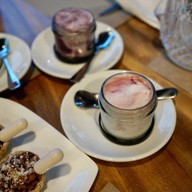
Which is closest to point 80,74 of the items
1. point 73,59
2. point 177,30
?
point 73,59

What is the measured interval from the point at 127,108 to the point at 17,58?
38 cm

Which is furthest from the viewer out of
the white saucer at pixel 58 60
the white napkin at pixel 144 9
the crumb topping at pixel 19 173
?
the white napkin at pixel 144 9

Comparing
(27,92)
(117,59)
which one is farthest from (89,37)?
(27,92)

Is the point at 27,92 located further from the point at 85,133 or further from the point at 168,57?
the point at 168,57

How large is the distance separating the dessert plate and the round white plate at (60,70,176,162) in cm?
2

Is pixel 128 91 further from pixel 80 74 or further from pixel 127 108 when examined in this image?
pixel 80 74

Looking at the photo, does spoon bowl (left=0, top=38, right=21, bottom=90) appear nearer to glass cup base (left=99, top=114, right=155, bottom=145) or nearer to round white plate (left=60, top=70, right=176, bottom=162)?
round white plate (left=60, top=70, right=176, bottom=162)

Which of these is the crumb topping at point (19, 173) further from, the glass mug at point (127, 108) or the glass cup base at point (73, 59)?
the glass cup base at point (73, 59)

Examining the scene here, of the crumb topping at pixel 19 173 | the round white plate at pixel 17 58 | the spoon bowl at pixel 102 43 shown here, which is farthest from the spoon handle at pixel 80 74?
the crumb topping at pixel 19 173

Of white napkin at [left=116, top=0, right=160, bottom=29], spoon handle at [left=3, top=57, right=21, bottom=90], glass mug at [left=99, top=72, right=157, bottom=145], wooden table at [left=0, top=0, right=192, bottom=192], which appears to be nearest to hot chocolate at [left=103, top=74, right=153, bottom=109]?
glass mug at [left=99, top=72, right=157, bottom=145]

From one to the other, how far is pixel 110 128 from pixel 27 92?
0.25 metres

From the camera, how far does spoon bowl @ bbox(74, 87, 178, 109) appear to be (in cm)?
67

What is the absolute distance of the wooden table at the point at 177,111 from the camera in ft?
1.84

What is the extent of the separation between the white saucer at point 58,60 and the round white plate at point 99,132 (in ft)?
0.28
